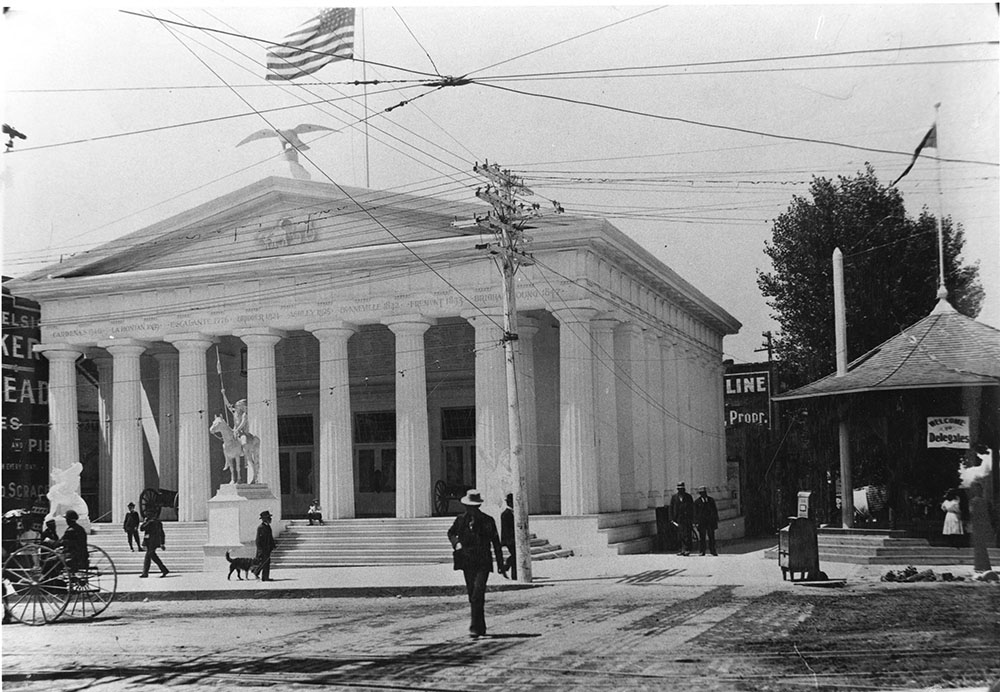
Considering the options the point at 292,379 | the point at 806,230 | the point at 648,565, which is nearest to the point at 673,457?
the point at 648,565

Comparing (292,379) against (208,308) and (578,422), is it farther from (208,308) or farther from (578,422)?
(578,422)

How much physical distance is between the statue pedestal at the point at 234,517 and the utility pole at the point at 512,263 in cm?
264

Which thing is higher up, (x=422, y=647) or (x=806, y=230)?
(x=806, y=230)

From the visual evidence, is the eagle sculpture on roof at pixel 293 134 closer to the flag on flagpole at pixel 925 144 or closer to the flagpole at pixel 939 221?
the flag on flagpole at pixel 925 144

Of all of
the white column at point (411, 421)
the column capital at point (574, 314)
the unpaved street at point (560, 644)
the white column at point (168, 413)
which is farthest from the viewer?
the white column at point (411, 421)

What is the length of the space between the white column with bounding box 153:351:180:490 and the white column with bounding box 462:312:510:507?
314 centimetres

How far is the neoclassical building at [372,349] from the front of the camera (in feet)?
31.0

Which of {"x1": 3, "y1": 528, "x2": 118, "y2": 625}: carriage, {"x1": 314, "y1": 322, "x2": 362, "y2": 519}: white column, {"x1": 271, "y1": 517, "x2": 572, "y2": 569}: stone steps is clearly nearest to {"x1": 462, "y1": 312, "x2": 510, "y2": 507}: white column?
{"x1": 271, "y1": 517, "x2": 572, "y2": 569}: stone steps

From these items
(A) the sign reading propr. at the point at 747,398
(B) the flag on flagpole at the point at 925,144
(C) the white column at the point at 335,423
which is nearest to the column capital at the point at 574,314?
(A) the sign reading propr. at the point at 747,398

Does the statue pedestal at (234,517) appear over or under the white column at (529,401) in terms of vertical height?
under

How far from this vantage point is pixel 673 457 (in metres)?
9.79

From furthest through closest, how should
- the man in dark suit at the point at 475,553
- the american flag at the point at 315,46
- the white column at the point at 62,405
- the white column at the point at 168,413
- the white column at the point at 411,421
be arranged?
the white column at the point at 411,421 → the white column at the point at 168,413 → the white column at the point at 62,405 → the american flag at the point at 315,46 → the man in dark suit at the point at 475,553

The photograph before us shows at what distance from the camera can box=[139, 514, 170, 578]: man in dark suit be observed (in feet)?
32.2

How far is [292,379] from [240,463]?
1313 mm
